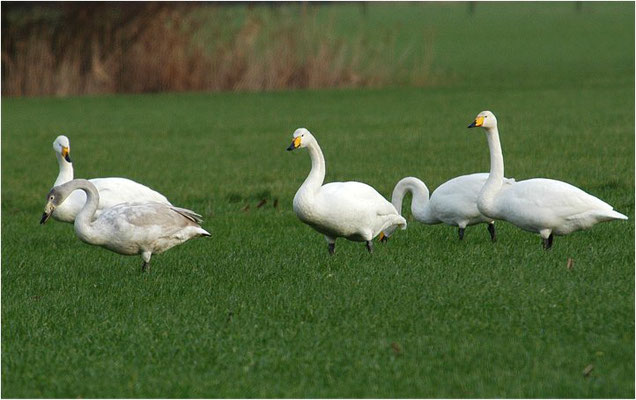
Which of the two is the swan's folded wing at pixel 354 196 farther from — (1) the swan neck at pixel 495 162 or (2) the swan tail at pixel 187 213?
(2) the swan tail at pixel 187 213

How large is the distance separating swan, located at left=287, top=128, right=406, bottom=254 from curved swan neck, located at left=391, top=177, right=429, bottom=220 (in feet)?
2.84

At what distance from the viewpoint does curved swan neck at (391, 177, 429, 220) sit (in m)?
9.94

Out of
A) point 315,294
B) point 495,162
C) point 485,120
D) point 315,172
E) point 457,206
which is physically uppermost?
point 485,120

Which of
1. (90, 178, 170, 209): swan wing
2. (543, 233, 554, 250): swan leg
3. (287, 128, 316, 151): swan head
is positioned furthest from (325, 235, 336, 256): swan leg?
A: (90, 178, 170, 209): swan wing

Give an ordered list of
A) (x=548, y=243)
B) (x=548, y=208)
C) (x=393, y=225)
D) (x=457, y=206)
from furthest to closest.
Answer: (x=393, y=225) < (x=457, y=206) < (x=548, y=243) < (x=548, y=208)

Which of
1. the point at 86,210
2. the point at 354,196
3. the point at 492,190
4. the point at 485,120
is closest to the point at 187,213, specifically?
the point at 86,210

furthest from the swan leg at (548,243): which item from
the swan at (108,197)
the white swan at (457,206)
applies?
the swan at (108,197)

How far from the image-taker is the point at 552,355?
19.7 ft

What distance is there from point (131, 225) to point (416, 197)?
285cm

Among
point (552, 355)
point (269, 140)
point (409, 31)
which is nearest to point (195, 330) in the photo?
point (552, 355)

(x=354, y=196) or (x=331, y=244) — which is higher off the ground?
(x=354, y=196)

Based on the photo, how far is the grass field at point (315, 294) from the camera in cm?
590

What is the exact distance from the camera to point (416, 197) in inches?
397

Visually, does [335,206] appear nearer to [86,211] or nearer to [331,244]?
[331,244]
